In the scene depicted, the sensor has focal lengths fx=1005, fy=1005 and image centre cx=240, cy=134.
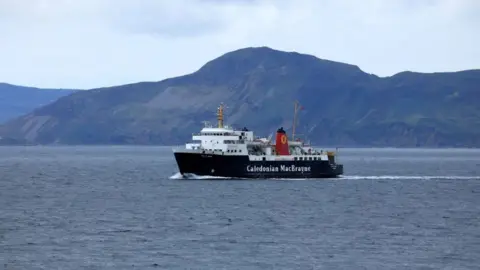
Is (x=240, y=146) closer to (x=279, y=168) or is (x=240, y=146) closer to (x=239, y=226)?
(x=279, y=168)

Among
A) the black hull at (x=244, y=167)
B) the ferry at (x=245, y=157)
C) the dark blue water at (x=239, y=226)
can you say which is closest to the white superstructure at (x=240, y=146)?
the ferry at (x=245, y=157)

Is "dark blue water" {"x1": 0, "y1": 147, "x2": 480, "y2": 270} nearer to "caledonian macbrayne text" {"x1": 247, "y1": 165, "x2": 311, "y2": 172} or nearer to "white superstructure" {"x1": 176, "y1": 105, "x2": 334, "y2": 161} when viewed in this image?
"caledonian macbrayne text" {"x1": 247, "y1": 165, "x2": 311, "y2": 172}

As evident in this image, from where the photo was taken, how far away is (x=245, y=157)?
10694cm

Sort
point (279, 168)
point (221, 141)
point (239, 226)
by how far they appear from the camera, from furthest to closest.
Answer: point (279, 168), point (221, 141), point (239, 226)

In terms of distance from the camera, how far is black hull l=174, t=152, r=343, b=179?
105812mm

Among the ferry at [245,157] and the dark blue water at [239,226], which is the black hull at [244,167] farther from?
the dark blue water at [239,226]

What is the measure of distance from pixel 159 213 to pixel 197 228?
34.9 ft

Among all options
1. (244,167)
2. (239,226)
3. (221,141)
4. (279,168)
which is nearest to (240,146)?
(221,141)

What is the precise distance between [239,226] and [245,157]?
132 ft

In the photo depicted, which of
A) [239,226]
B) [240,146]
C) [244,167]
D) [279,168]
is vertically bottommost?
[239,226]

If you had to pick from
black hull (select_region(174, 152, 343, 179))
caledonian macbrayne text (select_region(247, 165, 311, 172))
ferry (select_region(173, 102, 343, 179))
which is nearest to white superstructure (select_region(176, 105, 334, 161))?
ferry (select_region(173, 102, 343, 179))

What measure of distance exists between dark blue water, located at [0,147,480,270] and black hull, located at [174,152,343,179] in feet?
4.64

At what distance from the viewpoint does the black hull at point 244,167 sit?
347 feet

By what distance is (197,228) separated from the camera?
6538 centimetres
